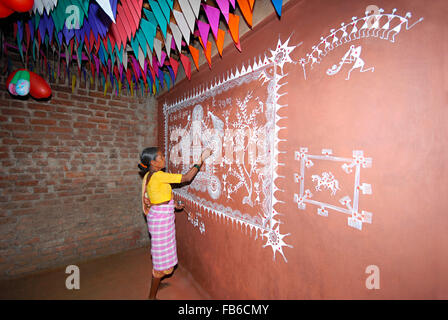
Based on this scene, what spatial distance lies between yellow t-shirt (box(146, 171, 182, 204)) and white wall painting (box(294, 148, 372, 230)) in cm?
107

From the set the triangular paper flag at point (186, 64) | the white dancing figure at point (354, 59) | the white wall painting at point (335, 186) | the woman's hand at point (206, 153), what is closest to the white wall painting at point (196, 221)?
the woman's hand at point (206, 153)

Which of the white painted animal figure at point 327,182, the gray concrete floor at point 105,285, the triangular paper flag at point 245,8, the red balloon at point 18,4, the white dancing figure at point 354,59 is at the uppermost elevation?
the triangular paper flag at point 245,8

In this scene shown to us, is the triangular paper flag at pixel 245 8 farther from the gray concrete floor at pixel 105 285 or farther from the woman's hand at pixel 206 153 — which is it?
the gray concrete floor at pixel 105 285

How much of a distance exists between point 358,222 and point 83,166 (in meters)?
3.08

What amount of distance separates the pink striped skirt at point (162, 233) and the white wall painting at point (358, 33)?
5.57 ft

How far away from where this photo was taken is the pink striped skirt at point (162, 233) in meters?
1.90

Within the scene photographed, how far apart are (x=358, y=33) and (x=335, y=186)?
0.69 m

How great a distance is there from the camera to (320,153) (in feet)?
3.27

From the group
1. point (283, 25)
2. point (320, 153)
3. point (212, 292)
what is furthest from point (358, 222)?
point (212, 292)

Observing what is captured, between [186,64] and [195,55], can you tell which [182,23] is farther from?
[186,64]

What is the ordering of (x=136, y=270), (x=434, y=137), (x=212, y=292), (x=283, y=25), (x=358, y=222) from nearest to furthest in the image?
(x=434, y=137) → (x=358, y=222) → (x=283, y=25) → (x=212, y=292) → (x=136, y=270)

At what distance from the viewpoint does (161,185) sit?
1825mm
